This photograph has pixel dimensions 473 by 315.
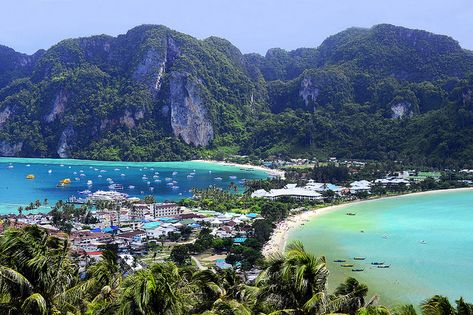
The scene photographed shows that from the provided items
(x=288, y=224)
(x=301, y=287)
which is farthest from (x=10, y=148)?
(x=301, y=287)

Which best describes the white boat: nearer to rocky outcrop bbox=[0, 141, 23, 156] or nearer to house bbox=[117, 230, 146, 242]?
house bbox=[117, 230, 146, 242]

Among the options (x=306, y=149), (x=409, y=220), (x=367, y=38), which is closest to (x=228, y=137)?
(x=306, y=149)

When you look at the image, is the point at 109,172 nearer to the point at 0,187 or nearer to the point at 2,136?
the point at 0,187

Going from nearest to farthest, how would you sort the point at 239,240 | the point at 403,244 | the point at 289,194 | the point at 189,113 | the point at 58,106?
the point at 239,240 < the point at 403,244 < the point at 289,194 < the point at 189,113 < the point at 58,106

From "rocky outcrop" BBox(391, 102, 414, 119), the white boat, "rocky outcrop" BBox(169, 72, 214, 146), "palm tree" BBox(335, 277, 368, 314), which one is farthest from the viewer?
"rocky outcrop" BBox(169, 72, 214, 146)

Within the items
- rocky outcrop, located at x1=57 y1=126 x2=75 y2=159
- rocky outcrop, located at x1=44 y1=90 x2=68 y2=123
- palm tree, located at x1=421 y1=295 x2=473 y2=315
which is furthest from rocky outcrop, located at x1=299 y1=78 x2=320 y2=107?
palm tree, located at x1=421 y1=295 x2=473 y2=315

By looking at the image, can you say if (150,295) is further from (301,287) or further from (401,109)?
(401,109)
